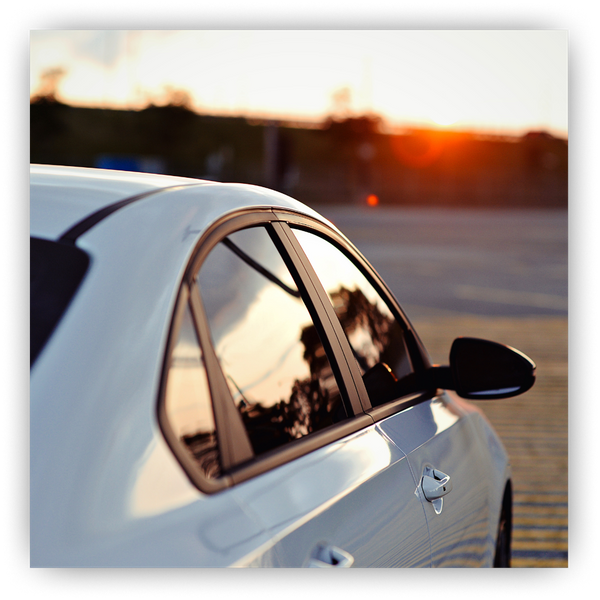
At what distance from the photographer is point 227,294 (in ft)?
5.31

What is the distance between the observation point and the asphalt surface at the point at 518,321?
16.0ft

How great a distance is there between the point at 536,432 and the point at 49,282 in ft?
19.2

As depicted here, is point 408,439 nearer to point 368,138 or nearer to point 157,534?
point 157,534

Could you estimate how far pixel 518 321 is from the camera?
1252 cm

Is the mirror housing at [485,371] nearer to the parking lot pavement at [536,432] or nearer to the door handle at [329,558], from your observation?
the door handle at [329,558]

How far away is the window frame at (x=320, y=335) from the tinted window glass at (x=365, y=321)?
3 centimetres

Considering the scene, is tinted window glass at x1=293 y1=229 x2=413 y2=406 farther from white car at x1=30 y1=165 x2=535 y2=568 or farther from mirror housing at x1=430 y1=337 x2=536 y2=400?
mirror housing at x1=430 y1=337 x2=536 y2=400

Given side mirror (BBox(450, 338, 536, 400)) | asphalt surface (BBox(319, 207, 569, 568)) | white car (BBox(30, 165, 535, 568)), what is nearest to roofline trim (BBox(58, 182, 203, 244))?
white car (BBox(30, 165, 535, 568))

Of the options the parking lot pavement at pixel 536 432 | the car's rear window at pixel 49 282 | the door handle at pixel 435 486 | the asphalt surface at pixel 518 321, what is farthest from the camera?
the asphalt surface at pixel 518 321

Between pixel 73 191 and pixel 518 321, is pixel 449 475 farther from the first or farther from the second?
pixel 518 321

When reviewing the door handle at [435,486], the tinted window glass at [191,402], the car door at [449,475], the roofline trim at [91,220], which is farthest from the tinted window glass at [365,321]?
the tinted window glass at [191,402]

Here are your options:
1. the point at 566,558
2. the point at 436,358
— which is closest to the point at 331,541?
the point at 566,558

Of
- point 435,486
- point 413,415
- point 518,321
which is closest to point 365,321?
point 413,415
